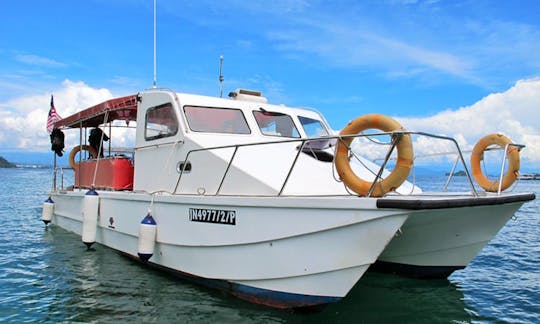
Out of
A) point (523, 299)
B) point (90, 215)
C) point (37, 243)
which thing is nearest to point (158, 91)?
point (90, 215)

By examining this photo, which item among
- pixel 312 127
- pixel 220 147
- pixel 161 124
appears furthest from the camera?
pixel 312 127

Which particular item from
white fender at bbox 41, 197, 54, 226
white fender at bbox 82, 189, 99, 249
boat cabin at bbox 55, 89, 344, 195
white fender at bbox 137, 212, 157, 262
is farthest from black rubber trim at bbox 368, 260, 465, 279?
white fender at bbox 41, 197, 54, 226

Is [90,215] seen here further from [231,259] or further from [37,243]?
[231,259]

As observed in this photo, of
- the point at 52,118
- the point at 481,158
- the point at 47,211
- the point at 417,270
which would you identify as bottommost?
the point at 417,270

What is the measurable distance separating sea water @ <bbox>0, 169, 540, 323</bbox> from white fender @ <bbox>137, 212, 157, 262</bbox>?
48 cm

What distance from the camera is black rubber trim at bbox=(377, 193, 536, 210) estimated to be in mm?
4027

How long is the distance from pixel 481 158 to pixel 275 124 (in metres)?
3.06

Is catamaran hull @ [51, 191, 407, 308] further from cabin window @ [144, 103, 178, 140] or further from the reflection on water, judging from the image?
cabin window @ [144, 103, 178, 140]

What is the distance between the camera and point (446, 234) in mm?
5523

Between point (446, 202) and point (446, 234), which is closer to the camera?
point (446, 202)

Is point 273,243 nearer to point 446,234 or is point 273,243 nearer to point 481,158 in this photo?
point 446,234

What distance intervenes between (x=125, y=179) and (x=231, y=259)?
3685 mm

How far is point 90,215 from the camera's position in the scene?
7.89m

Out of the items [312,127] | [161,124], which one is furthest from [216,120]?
[312,127]
